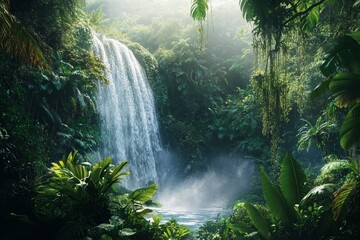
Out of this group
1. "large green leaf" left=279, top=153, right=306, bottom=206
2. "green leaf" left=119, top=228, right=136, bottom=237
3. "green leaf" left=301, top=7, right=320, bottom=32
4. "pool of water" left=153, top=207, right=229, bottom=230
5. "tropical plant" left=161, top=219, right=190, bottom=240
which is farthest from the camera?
"pool of water" left=153, top=207, right=229, bottom=230

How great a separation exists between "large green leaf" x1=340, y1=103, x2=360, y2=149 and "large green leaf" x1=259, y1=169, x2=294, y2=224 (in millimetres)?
1612

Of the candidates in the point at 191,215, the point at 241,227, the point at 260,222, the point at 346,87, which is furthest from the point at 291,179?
the point at 191,215

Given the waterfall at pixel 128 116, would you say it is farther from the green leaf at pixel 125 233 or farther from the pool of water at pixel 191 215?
the green leaf at pixel 125 233

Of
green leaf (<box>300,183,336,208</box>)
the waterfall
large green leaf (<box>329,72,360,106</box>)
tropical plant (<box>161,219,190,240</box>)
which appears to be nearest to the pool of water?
the waterfall

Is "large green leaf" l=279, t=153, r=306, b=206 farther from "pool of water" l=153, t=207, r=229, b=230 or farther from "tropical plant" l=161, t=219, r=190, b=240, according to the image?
"pool of water" l=153, t=207, r=229, b=230

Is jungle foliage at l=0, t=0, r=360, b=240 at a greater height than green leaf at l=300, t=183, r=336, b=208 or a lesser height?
greater

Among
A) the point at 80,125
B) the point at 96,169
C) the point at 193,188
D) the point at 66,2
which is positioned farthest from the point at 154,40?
the point at 96,169

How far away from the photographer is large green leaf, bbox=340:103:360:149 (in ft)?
18.2

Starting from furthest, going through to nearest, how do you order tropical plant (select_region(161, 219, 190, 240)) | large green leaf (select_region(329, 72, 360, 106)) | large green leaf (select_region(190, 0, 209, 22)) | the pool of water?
the pool of water, tropical plant (select_region(161, 219, 190, 240)), large green leaf (select_region(190, 0, 209, 22)), large green leaf (select_region(329, 72, 360, 106))

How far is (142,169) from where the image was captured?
16.3 meters

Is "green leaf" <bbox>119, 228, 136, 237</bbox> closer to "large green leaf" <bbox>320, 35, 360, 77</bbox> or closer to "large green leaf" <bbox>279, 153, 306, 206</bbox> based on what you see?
"large green leaf" <bbox>279, 153, 306, 206</bbox>

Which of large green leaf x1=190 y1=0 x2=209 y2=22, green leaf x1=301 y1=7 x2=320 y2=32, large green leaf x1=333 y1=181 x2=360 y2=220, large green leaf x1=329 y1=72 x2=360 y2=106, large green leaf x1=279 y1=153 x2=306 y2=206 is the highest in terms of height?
large green leaf x1=190 y1=0 x2=209 y2=22

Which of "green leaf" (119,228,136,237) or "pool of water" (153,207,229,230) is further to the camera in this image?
"pool of water" (153,207,229,230)

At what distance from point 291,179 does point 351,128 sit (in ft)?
5.36
